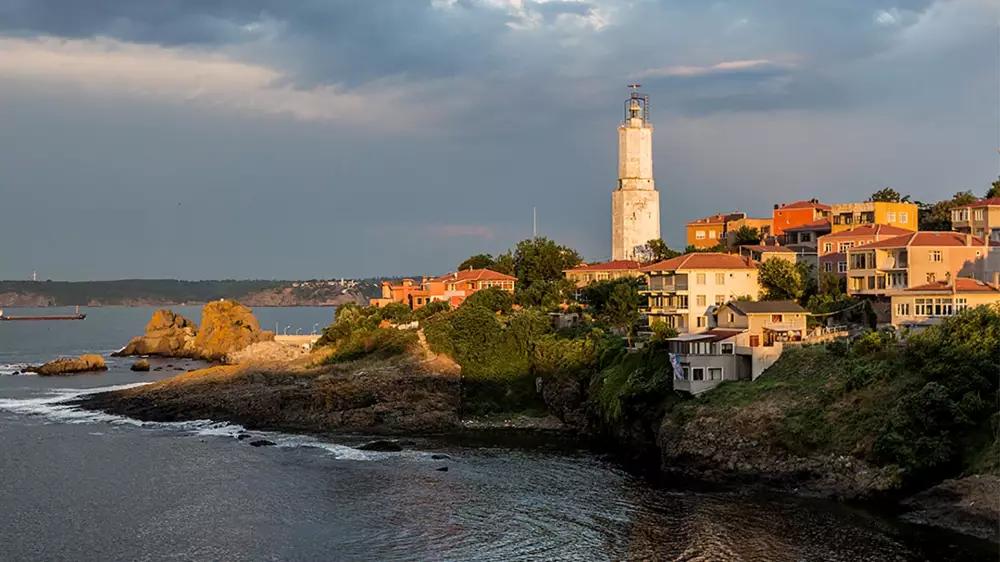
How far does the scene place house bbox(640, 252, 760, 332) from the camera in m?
73.4

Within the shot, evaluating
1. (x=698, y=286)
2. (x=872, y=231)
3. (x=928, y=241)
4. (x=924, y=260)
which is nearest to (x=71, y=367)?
(x=698, y=286)

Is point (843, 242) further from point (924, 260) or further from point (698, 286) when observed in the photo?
point (698, 286)

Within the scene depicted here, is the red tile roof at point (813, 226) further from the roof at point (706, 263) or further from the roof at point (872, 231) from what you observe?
the roof at point (706, 263)

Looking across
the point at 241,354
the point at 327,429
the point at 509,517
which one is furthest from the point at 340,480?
the point at 241,354

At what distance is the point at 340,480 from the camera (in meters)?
54.1

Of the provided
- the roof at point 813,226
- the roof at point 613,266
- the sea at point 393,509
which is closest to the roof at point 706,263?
the sea at point 393,509

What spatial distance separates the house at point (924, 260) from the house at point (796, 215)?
93.8ft

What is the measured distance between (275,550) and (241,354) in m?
78.8

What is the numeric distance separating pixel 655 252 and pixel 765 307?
34.4m

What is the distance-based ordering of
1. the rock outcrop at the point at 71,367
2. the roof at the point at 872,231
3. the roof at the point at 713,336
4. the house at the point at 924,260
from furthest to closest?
the rock outcrop at the point at 71,367
the roof at the point at 872,231
the house at the point at 924,260
the roof at the point at 713,336

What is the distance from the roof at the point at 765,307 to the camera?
207 feet

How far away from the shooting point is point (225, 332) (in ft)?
453

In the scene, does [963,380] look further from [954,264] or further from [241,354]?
[241,354]

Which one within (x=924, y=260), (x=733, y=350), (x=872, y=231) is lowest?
(x=733, y=350)
